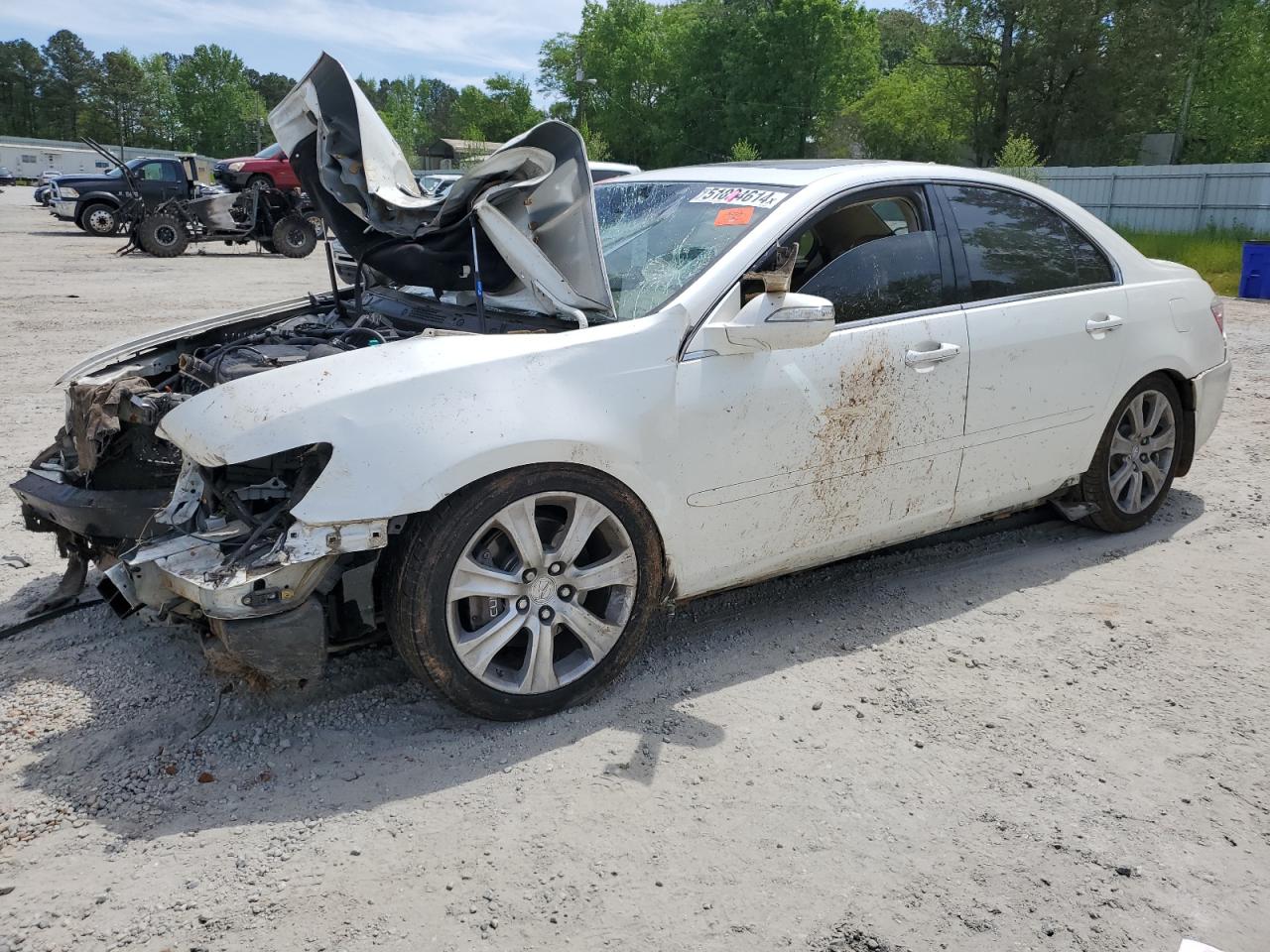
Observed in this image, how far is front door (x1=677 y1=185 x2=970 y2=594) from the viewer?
3.36 metres

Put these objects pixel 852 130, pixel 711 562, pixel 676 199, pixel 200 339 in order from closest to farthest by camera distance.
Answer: pixel 711 562
pixel 676 199
pixel 200 339
pixel 852 130

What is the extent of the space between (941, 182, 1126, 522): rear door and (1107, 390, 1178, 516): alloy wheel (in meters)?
0.28

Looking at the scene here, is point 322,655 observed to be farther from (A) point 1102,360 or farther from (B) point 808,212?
(A) point 1102,360

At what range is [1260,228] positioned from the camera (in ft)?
68.2

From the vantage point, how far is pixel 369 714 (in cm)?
325

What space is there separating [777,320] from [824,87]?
61448mm

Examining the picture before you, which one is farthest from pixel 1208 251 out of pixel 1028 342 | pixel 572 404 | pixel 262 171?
pixel 262 171

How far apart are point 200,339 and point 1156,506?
15.0 feet

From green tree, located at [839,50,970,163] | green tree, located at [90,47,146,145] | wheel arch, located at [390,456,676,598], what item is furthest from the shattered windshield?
green tree, located at [90,47,146,145]

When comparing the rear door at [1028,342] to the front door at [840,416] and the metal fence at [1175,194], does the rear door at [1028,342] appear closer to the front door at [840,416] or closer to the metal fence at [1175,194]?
the front door at [840,416]

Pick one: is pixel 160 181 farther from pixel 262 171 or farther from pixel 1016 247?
pixel 1016 247

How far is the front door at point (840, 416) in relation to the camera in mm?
3363

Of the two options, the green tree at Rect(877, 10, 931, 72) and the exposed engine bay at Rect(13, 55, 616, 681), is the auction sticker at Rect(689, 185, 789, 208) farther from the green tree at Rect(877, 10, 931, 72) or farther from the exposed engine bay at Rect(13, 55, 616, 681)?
the green tree at Rect(877, 10, 931, 72)

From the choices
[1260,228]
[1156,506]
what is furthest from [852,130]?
[1156,506]
